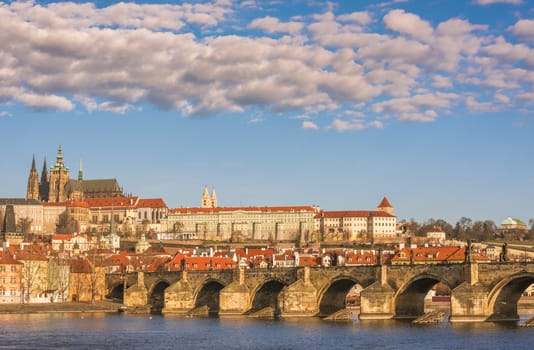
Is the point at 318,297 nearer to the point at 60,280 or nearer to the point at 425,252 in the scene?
the point at 60,280

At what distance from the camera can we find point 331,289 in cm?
8256

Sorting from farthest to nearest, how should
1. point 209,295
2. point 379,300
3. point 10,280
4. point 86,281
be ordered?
point 86,281, point 209,295, point 10,280, point 379,300

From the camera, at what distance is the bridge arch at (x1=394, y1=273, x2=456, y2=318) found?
241 ft

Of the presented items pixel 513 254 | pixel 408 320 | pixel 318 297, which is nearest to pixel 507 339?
pixel 408 320

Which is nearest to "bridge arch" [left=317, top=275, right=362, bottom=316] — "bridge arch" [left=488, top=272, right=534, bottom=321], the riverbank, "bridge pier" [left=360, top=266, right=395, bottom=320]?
"bridge pier" [left=360, top=266, right=395, bottom=320]

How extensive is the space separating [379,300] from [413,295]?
4090 millimetres

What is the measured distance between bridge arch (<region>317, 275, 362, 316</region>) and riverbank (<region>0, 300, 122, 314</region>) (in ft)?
81.8

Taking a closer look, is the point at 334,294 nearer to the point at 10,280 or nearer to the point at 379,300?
the point at 379,300

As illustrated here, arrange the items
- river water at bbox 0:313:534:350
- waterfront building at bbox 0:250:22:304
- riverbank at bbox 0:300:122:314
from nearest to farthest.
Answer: river water at bbox 0:313:534:350 → riverbank at bbox 0:300:122:314 → waterfront building at bbox 0:250:22:304

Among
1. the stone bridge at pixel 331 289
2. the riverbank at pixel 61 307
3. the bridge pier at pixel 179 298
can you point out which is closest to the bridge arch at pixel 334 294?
the stone bridge at pixel 331 289

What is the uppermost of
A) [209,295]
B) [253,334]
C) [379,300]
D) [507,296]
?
[507,296]

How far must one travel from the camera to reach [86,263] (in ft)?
349

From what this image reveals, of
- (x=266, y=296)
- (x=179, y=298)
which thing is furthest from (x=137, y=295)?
(x=266, y=296)

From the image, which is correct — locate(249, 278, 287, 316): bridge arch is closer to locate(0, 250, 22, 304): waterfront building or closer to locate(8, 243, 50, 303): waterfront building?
locate(8, 243, 50, 303): waterfront building
